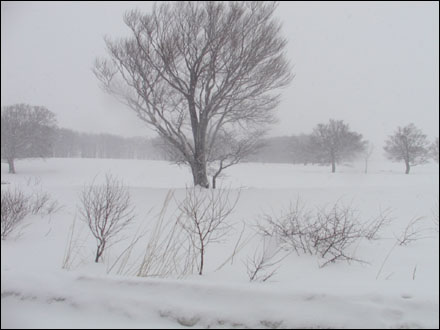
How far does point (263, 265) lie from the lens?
3.16m

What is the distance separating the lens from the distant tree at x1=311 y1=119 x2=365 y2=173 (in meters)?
30.1

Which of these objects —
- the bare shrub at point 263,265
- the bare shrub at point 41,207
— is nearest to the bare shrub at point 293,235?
the bare shrub at point 263,265

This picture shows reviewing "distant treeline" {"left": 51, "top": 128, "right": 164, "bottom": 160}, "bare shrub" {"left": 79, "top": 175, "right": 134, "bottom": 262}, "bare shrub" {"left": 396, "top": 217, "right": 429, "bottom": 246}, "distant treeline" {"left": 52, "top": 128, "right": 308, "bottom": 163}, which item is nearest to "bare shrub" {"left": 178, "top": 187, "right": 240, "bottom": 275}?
"bare shrub" {"left": 79, "top": 175, "right": 134, "bottom": 262}

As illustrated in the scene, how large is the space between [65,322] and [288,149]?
Answer: 45.5m

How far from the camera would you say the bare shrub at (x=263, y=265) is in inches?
110

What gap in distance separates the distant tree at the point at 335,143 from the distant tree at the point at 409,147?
3901 millimetres

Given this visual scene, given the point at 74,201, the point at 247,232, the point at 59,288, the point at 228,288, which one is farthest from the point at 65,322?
the point at 74,201

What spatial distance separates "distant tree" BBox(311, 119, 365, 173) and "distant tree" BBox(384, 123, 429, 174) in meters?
3.90

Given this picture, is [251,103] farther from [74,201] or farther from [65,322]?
[65,322]

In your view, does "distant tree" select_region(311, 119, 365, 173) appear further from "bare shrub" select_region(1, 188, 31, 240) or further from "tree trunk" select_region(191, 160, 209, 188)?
"bare shrub" select_region(1, 188, 31, 240)

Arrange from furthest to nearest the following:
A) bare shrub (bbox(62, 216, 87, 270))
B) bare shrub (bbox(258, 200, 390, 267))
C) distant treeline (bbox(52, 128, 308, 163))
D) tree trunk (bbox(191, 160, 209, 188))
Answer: distant treeline (bbox(52, 128, 308, 163)), tree trunk (bbox(191, 160, 209, 188)), bare shrub (bbox(258, 200, 390, 267)), bare shrub (bbox(62, 216, 87, 270))

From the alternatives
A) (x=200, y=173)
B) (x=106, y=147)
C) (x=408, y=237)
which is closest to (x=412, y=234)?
(x=408, y=237)

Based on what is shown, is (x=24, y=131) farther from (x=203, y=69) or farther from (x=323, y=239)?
(x=323, y=239)

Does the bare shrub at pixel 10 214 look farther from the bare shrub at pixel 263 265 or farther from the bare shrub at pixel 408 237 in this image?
the bare shrub at pixel 408 237
